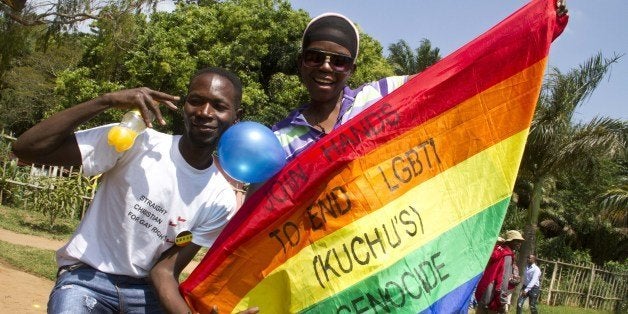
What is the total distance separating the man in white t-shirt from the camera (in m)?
3.00

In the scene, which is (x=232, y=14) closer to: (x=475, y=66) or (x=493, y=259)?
(x=493, y=259)

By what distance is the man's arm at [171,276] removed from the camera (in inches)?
120

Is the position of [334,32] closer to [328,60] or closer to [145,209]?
[328,60]

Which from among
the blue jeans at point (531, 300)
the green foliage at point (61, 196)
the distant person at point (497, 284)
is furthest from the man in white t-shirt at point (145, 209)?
the blue jeans at point (531, 300)

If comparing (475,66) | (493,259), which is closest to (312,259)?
(475,66)

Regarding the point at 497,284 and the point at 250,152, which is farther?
the point at 497,284

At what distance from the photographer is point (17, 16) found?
10516 millimetres

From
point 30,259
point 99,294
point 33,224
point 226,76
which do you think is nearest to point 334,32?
point 226,76

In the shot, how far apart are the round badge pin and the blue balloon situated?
32 cm

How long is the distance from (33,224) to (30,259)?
17.8 ft

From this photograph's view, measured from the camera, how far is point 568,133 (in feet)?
53.2

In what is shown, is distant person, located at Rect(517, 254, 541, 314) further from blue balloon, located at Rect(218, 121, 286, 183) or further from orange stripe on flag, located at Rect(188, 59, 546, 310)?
blue balloon, located at Rect(218, 121, 286, 183)

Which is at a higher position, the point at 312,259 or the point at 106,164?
the point at 106,164

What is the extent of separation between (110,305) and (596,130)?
15.1m
